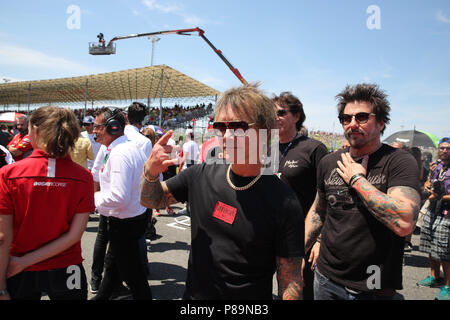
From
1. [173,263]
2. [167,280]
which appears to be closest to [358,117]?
[167,280]

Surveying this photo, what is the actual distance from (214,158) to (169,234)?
4848mm

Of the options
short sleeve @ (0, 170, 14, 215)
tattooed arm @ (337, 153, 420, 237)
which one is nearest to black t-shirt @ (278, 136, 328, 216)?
tattooed arm @ (337, 153, 420, 237)

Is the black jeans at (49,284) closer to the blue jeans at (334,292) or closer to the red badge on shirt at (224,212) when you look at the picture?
the red badge on shirt at (224,212)

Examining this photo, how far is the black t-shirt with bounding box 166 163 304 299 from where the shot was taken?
1.41 metres

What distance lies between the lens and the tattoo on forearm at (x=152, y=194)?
1.52 metres

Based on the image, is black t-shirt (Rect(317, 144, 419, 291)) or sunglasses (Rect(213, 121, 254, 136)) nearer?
sunglasses (Rect(213, 121, 254, 136))

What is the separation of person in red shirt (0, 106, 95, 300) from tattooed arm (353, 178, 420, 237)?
193cm

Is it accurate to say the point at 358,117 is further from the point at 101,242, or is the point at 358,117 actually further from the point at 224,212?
the point at 101,242

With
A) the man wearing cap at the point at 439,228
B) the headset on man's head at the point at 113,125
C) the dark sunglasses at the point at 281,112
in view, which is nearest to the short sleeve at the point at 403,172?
the dark sunglasses at the point at 281,112

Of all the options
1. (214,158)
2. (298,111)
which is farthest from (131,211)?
(298,111)

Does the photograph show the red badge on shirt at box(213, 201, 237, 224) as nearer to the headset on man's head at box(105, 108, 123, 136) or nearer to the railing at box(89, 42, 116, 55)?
the headset on man's head at box(105, 108, 123, 136)

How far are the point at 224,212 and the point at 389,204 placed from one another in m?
0.99

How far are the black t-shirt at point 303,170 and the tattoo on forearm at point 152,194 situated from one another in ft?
4.64

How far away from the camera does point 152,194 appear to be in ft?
5.05
